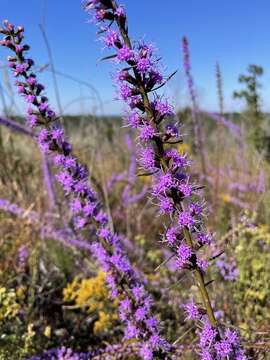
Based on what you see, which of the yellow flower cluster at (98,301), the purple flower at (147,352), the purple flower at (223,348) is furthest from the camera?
the yellow flower cluster at (98,301)

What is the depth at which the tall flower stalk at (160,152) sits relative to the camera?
1.58 metres

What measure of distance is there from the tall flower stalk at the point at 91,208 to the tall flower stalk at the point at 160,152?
54 centimetres

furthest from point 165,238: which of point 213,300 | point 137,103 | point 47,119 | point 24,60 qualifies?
point 213,300

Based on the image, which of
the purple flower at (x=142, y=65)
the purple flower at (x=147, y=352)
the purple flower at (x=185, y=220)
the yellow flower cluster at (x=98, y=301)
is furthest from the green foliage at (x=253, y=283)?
the purple flower at (x=142, y=65)

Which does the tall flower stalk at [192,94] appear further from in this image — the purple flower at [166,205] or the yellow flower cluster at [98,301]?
the purple flower at [166,205]

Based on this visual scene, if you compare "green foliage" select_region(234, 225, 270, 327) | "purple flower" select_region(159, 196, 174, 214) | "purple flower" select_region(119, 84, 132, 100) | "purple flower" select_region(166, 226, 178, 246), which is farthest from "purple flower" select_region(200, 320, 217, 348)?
"green foliage" select_region(234, 225, 270, 327)

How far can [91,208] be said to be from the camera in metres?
2.35

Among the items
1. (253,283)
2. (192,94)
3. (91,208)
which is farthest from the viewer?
(192,94)

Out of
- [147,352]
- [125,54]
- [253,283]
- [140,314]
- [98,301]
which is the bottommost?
[98,301]

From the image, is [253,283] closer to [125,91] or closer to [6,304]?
[6,304]

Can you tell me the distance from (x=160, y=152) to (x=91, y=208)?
0.82 meters

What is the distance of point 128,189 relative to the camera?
5.98 meters

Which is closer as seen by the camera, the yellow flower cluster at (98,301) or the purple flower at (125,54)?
the purple flower at (125,54)

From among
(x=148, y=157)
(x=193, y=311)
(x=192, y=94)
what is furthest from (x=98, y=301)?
(x=192, y=94)
